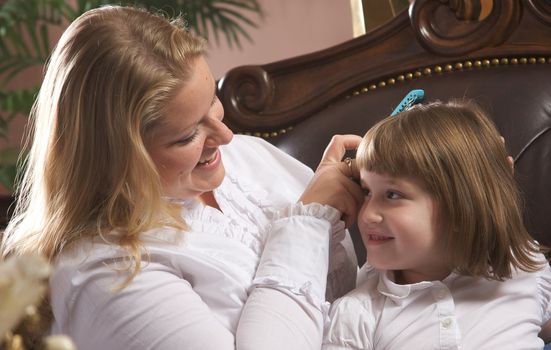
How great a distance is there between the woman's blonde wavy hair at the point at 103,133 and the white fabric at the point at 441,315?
12.2 inches

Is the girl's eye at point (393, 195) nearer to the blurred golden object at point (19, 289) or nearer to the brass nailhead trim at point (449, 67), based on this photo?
the brass nailhead trim at point (449, 67)

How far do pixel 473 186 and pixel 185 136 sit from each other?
448mm

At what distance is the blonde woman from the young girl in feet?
0.26

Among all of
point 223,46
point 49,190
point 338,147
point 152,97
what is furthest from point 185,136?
point 223,46

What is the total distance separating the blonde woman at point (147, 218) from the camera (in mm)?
1198

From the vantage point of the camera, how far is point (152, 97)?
127 centimetres

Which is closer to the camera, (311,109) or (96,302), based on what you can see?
(96,302)

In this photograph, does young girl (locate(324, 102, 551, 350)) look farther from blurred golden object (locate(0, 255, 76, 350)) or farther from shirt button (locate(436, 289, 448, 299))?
blurred golden object (locate(0, 255, 76, 350))

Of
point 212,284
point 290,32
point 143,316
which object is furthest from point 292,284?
point 290,32

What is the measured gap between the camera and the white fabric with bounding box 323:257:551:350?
1299 millimetres

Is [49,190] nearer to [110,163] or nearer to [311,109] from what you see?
[110,163]

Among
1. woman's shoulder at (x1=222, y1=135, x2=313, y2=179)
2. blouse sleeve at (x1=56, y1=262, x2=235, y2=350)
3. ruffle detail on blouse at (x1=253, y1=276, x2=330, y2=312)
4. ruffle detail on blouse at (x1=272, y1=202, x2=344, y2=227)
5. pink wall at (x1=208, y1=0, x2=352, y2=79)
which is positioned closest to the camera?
blouse sleeve at (x1=56, y1=262, x2=235, y2=350)

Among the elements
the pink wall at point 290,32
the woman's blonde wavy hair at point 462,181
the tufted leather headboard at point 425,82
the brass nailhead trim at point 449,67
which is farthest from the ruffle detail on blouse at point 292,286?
the pink wall at point 290,32

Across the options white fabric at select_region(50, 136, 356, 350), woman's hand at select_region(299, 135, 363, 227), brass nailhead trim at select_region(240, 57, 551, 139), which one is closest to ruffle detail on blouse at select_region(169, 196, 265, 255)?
white fabric at select_region(50, 136, 356, 350)
